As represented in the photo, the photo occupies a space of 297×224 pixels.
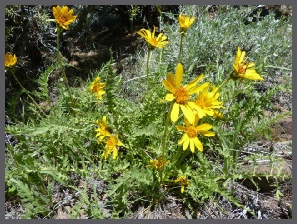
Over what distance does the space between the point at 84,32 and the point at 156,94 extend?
1823mm

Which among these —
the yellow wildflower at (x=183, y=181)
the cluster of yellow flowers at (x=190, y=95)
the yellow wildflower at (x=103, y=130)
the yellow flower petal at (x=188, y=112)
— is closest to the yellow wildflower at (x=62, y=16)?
the yellow wildflower at (x=103, y=130)

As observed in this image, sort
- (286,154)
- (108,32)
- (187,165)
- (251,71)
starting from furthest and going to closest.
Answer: (108,32)
(286,154)
(187,165)
(251,71)

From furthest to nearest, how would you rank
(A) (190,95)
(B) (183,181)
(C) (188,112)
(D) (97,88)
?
(D) (97,88) → (B) (183,181) → (A) (190,95) → (C) (188,112)

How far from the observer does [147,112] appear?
2.22 metres

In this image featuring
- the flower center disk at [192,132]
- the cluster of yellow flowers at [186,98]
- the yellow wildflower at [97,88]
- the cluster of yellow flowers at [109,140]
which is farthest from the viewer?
the yellow wildflower at [97,88]

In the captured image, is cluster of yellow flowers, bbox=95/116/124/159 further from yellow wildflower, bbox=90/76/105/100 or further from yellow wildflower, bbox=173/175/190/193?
yellow wildflower, bbox=173/175/190/193

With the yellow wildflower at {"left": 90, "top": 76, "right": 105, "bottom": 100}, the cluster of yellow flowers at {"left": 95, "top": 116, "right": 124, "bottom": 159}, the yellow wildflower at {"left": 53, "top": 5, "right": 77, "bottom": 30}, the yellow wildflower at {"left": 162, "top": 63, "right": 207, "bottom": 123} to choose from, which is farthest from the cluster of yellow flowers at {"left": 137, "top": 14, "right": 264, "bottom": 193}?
the yellow wildflower at {"left": 53, "top": 5, "right": 77, "bottom": 30}

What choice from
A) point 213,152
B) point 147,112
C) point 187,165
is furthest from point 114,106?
point 213,152

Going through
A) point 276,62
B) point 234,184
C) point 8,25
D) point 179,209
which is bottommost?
point 179,209

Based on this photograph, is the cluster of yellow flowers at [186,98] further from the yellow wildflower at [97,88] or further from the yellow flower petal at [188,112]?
the yellow wildflower at [97,88]

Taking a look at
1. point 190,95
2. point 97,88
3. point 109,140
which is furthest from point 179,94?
point 97,88

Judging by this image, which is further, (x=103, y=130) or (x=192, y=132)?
(x=103, y=130)

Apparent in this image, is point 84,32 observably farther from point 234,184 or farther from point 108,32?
point 234,184

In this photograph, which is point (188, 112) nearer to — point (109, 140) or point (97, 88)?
point (109, 140)
